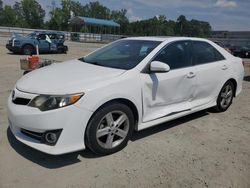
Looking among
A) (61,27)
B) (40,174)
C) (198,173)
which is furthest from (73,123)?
(61,27)

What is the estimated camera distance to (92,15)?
102750mm

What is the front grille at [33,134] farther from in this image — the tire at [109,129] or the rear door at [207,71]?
the rear door at [207,71]

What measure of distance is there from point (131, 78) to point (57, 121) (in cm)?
117

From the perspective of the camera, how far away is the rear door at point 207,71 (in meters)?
4.94

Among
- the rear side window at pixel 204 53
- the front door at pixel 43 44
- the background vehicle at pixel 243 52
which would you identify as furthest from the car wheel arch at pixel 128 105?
the background vehicle at pixel 243 52

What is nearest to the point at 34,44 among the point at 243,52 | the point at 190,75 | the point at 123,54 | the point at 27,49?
the point at 27,49

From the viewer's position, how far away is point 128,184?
10.3ft

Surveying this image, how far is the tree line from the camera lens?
76.9 metres

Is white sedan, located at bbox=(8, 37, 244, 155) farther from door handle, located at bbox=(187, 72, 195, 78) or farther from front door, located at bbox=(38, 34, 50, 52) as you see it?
front door, located at bbox=(38, 34, 50, 52)

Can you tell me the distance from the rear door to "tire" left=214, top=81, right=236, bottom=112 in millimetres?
196

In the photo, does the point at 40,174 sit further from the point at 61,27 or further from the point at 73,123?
the point at 61,27

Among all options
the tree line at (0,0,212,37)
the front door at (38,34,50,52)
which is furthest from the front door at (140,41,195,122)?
the tree line at (0,0,212,37)

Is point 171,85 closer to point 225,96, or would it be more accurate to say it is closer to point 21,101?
point 225,96

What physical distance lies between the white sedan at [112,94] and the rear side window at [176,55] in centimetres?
2
